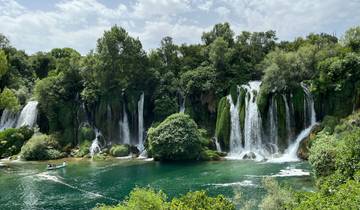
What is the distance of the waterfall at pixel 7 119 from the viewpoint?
75938 millimetres

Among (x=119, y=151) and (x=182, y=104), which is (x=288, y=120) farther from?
(x=119, y=151)

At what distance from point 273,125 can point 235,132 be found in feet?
19.4

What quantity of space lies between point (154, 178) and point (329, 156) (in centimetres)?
2265

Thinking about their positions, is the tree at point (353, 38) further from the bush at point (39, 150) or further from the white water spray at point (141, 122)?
the bush at point (39, 150)

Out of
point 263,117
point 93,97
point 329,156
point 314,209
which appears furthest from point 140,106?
point 314,209

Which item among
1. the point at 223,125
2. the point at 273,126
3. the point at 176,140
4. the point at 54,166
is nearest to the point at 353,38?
the point at 273,126

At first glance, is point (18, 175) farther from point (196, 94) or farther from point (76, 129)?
point (196, 94)

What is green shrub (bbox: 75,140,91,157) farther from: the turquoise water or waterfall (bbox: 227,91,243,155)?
waterfall (bbox: 227,91,243,155)

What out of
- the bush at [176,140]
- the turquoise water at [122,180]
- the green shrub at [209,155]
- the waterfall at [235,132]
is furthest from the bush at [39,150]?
the waterfall at [235,132]

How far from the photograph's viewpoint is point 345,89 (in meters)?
55.8

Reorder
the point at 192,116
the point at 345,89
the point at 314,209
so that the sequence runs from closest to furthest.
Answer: the point at 314,209
the point at 345,89
the point at 192,116

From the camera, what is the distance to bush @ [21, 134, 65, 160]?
65688mm

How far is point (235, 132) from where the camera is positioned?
61.2 meters

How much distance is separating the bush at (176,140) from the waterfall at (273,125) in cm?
1075
